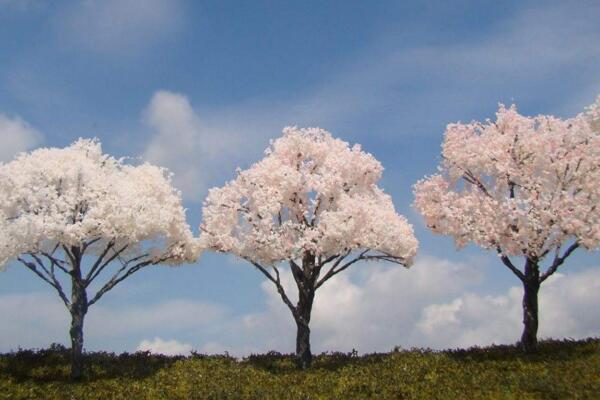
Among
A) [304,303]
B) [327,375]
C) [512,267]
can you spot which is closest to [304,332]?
[304,303]

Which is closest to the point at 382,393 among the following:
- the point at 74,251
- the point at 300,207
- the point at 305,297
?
the point at 305,297

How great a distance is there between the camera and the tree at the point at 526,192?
28359 millimetres

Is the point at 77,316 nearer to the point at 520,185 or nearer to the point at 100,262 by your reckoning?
the point at 100,262

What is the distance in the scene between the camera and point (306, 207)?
31.6 meters

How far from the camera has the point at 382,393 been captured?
21703mm

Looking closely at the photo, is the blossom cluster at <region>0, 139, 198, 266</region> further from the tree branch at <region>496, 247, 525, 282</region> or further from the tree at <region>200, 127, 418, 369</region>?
the tree branch at <region>496, 247, 525, 282</region>

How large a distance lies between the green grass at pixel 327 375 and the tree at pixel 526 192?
406cm

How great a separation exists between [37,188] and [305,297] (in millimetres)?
12909

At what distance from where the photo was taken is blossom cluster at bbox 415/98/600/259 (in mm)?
28328

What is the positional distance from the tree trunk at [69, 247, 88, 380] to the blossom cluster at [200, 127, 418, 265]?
603cm

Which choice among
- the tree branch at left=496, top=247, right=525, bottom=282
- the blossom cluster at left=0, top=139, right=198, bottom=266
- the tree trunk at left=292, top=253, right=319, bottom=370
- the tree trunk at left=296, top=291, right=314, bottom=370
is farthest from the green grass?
the blossom cluster at left=0, top=139, right=198, bottom=266

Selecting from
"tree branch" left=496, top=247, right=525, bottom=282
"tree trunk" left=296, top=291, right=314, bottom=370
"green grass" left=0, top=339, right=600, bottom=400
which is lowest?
"green grass" left=0, top=339, right=600, bottom=400

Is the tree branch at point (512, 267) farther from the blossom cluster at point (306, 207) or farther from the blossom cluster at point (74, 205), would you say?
the blossom cluster at point (74, 205)

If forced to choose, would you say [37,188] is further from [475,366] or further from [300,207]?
[475,366]
